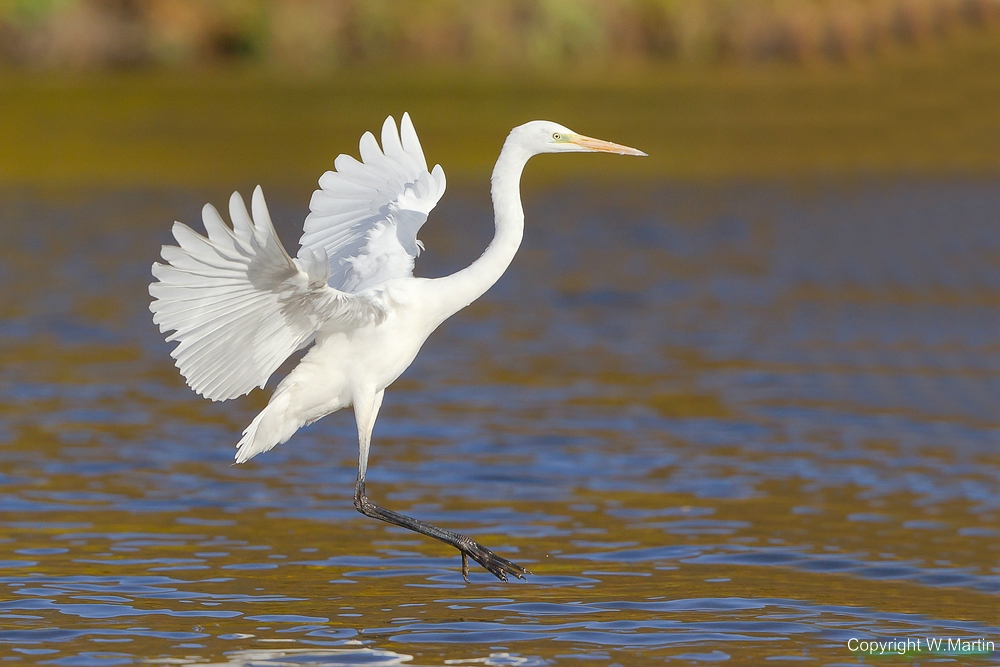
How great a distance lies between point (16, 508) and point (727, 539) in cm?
368

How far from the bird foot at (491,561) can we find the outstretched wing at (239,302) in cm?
112

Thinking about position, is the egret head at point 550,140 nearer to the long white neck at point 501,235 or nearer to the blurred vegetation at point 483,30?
the long white neck at point 501,235

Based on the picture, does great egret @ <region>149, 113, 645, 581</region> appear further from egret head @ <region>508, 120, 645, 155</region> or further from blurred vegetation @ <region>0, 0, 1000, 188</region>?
blurred vegetation @ <region>0, 0, 1000, 188</region>

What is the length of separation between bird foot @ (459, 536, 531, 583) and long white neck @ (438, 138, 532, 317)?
109cm

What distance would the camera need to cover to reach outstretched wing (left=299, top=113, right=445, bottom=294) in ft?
26.9

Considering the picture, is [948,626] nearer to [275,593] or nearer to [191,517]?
[275,593]

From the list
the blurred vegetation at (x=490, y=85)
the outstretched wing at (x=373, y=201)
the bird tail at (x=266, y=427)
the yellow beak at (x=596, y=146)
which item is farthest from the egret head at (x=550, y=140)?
the blurred vegetation at (x=490, y=85)

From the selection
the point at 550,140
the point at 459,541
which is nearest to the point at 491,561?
the point at 459,541

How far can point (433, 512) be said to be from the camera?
8.84 m

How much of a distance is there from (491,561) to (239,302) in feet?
5.35

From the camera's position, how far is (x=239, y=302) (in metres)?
6.91

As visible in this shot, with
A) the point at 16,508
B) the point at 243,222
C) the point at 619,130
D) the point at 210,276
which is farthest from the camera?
the point at 619,130

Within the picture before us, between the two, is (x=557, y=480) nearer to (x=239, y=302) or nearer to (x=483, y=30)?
(x=239, y=302)

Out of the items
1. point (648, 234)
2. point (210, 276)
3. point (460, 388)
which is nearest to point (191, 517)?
point (210, 276)
